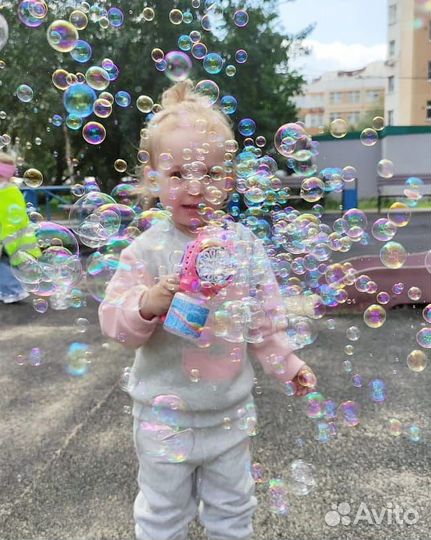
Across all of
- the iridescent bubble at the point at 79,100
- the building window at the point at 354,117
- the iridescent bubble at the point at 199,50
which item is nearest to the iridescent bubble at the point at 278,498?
the iridescent bubble at the point at 79,100

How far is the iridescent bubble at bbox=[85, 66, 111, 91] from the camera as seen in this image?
94.9 inches

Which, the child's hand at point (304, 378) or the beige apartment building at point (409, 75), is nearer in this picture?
the child's hand at point (304, 378)

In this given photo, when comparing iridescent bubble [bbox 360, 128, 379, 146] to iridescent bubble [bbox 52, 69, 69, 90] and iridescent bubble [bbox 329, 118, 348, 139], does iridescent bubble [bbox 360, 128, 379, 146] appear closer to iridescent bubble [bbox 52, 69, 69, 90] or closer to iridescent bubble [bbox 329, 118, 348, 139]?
iridescent bubble [bbox 329, 118, 348, 139]

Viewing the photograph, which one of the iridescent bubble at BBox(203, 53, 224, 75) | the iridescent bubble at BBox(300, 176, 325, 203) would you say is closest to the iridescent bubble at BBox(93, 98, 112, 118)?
the iridescent bubble at BBox(203, 53, 224, 75)

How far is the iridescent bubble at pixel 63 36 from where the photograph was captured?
2412mm

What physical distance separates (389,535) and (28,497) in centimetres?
139

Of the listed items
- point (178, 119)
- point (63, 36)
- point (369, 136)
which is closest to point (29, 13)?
point (63, 36)

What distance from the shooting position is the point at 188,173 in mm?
1564

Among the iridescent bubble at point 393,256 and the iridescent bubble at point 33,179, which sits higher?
the iridescent bubble at point 33,179

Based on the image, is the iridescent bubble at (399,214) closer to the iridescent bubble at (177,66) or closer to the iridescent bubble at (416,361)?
the iridescent bubble at (416,361)

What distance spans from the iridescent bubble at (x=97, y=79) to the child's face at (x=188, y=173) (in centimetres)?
95

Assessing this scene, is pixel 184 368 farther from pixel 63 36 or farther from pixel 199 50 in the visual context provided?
pixel 199 50

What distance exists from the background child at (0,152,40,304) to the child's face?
952 millimetres

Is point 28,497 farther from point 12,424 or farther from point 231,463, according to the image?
point 231,463
